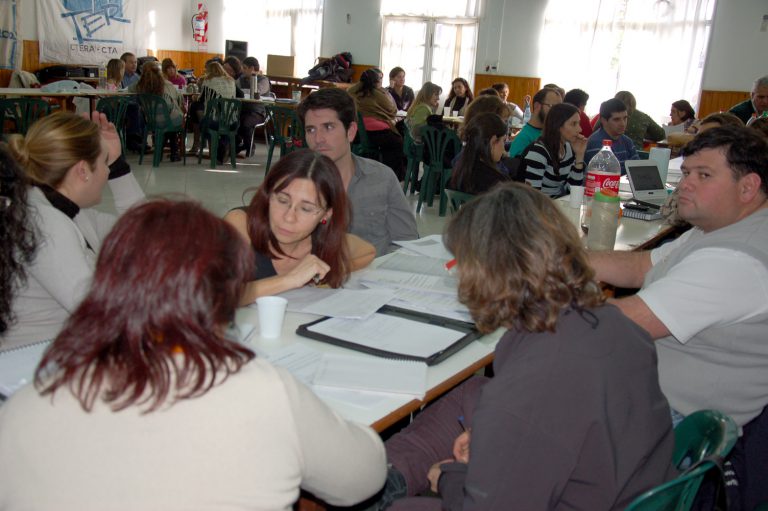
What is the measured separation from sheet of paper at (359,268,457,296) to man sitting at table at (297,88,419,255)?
2.15 ft

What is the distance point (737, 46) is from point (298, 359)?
10.8 metres

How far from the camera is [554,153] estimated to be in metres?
4.27

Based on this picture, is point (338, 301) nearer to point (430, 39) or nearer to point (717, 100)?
point (717, 100)

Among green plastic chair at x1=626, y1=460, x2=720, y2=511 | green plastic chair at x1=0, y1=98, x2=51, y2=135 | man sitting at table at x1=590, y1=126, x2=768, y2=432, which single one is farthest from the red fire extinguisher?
green plastic chair at x1=626, y1=460, x2=720, y2=511

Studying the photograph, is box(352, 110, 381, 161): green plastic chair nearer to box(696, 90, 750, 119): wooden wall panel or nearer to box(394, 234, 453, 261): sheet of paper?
box(394, 234, 453, 261): sheet of paper

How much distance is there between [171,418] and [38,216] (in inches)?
43.7

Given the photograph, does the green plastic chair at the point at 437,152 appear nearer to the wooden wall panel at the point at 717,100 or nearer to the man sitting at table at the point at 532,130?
the man sitting at table at the point at 532,130

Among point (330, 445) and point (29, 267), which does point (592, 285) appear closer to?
point (330, 445)

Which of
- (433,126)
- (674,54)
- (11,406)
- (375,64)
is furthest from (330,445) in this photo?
(375,64)

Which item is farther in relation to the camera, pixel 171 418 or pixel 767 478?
pixel 767 478

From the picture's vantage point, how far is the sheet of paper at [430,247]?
2605 mm

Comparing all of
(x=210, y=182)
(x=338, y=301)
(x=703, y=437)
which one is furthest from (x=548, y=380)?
(x=210, y=182)

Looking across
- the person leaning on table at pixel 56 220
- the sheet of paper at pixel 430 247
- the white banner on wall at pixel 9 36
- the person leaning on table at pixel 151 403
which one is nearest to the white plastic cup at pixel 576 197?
the sheet of paper at pixel 430 247

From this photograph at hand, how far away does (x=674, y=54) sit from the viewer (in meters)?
10.7
